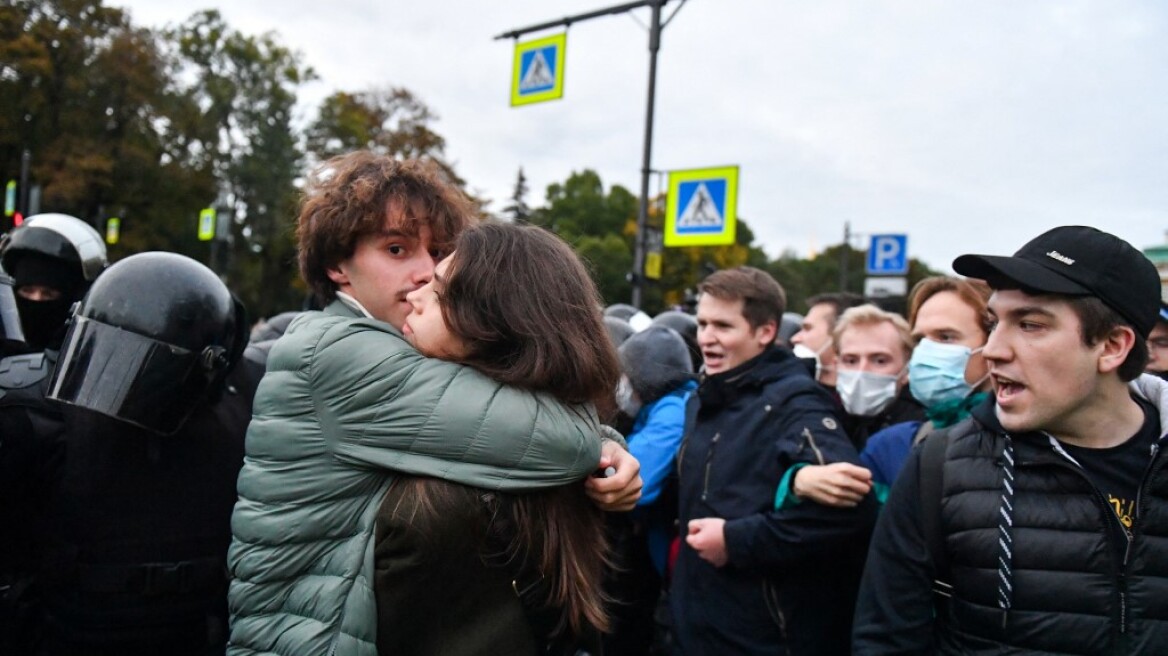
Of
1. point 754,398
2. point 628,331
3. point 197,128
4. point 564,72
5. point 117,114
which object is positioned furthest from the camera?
point 197,128

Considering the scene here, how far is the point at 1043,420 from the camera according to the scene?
6.63 feet

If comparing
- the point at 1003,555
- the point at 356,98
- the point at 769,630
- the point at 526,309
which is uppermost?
the point at 356,98

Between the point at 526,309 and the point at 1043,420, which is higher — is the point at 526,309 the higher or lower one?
the higher one

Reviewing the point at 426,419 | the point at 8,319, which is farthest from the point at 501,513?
the point at 8,319

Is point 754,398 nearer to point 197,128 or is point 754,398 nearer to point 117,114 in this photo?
point 117,114

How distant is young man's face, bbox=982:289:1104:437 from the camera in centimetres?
201

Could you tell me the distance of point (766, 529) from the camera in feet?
9.39

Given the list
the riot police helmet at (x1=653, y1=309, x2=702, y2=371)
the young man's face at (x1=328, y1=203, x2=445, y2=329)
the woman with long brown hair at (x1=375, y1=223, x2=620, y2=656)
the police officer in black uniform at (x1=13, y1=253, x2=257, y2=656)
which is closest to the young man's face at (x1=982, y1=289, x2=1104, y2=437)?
the woman with long brown hair at (x1=375, y1=223, x2=620, y2=656)

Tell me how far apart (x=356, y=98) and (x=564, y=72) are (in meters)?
33.3

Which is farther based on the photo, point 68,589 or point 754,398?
point 754,398

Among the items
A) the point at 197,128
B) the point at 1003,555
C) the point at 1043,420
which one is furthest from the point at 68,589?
the point at 197,128

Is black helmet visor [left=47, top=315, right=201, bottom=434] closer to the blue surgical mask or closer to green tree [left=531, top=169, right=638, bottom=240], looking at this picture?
the blue surgical mask

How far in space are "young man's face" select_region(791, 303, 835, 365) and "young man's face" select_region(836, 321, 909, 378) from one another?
1402mm

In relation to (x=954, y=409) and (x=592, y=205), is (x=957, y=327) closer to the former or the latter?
(x=954, y=409)
